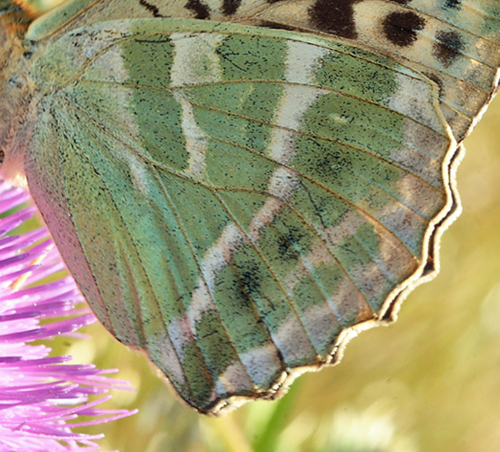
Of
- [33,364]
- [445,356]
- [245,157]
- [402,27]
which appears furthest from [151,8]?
[445,356]

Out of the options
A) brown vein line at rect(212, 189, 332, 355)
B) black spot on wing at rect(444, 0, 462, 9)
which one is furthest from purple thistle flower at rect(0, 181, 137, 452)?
black spot on wing at rect(444, 0, 462, 9)

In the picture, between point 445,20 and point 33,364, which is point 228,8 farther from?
point 33,364

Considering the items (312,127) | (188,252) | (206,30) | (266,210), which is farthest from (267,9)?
(188,252)

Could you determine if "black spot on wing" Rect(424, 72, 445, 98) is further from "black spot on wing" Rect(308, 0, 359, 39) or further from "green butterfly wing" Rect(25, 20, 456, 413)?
"black spot on wing" Rect(308, 0, 359, 39)

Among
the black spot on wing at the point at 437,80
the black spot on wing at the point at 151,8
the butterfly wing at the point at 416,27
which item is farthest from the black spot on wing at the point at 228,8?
the black spot on wing at the point at 437,80

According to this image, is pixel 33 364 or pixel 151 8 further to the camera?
pixel 33 364

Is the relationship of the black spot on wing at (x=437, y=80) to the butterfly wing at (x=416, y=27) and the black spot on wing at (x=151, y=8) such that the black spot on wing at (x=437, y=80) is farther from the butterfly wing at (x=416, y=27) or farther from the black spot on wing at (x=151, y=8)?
the black spot on wing at (x=151, y=8)
